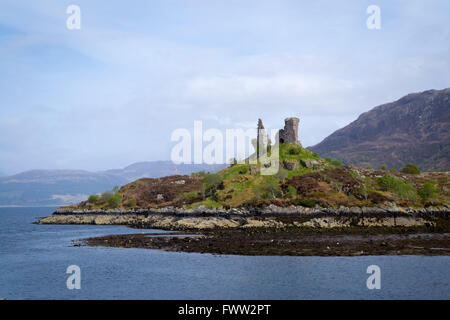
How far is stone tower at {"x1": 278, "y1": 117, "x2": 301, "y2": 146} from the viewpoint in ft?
467

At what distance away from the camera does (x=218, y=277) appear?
45.4 metres

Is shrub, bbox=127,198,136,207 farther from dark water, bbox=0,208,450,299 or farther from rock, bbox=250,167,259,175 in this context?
dark water, bbox=0,208,450,299

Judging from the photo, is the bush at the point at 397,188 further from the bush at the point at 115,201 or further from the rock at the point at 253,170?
the bush at the point at 115,201

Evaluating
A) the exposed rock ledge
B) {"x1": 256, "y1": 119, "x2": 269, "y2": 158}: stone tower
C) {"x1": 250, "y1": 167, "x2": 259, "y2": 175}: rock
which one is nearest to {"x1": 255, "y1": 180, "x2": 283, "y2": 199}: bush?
the exposed rock ledge

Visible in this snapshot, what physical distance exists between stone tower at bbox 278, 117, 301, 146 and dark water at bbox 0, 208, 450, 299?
90.9 metres

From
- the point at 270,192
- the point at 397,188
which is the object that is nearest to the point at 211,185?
the point at 270,192

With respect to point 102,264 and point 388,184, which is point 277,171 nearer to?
point 388,184

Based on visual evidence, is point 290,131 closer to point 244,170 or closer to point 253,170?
point 253,170

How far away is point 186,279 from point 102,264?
16.5 m

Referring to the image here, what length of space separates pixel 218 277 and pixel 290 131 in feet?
341

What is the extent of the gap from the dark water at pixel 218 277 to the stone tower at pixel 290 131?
90897 mm

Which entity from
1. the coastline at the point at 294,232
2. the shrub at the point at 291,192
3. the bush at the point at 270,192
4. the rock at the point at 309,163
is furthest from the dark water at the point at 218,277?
the rock at the point at 309,163

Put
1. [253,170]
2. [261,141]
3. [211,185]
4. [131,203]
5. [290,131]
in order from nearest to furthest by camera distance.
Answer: [211,185]
[253,170]
[261,141]
[290,131]
[131,203]
